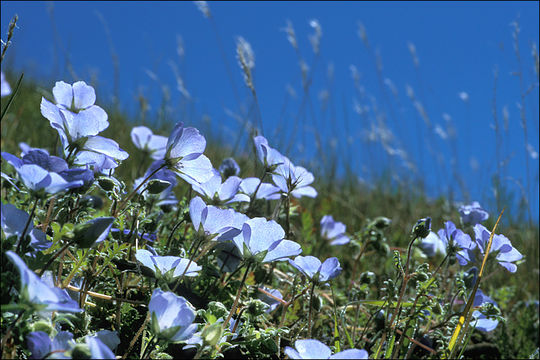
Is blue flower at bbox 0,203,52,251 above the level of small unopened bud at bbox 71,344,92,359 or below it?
above

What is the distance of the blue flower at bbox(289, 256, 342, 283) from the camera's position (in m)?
0.96

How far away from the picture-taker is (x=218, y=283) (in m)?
1.21

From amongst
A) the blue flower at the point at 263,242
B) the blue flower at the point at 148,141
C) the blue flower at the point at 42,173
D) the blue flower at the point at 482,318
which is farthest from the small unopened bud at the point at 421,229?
the blue flower at the point at 148,141

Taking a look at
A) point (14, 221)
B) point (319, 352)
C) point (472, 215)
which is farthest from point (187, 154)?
point (472, 215)

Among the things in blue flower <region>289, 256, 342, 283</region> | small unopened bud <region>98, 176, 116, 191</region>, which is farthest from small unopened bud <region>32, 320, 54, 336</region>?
blue flower <region>289, 256, 342, 283</region>

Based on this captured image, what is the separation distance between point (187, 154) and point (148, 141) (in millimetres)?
587

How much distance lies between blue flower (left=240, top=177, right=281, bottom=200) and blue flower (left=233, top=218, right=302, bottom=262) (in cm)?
42

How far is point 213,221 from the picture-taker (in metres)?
0.86

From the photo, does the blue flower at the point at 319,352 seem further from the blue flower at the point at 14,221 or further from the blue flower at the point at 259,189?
the blue flower at the point at 259,189

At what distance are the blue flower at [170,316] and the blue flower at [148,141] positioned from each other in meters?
0.80

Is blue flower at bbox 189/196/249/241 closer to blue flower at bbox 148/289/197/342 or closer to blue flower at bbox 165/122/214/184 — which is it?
blue flower at bbox 165/122/214/184

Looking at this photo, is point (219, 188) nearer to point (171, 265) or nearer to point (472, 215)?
point (171, 265)

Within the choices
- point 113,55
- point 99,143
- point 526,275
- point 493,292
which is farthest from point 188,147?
point 113,55

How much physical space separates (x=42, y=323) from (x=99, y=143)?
29 cm
